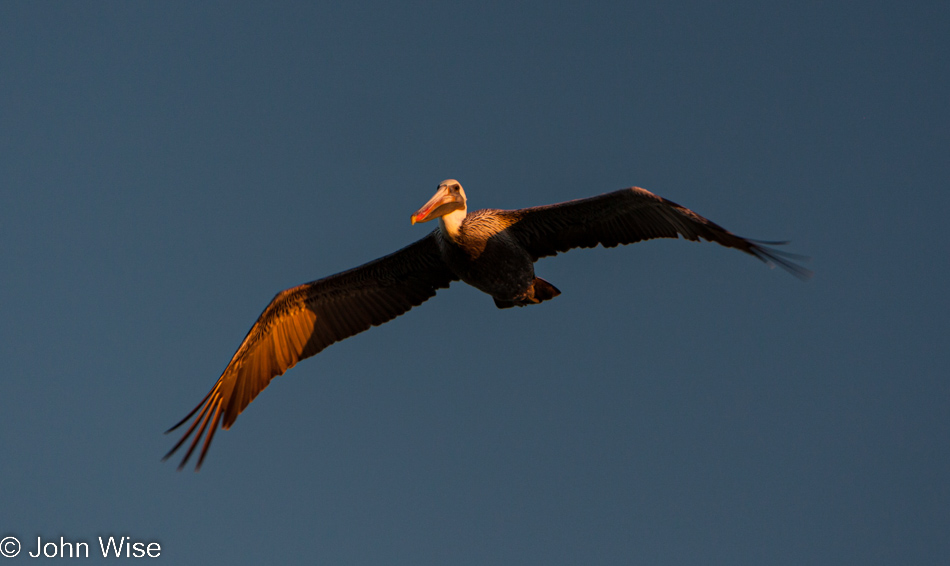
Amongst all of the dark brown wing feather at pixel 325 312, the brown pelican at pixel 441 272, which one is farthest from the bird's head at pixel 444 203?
the dark brown wing feather at pixel 325 312

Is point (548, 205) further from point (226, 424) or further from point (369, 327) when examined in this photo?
point (226, 424)

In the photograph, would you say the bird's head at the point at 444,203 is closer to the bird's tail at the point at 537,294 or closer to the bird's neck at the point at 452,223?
the bird's neck at the point at 452,223

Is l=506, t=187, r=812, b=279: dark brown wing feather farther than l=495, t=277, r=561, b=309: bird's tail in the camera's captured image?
No

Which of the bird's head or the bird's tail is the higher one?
the bird's head

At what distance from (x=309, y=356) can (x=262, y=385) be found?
2.50 ft

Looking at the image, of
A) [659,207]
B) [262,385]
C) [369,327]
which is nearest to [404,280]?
[369,327]

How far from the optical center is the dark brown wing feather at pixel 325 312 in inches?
391

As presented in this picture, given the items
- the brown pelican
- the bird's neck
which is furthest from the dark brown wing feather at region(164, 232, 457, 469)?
the bird's neck

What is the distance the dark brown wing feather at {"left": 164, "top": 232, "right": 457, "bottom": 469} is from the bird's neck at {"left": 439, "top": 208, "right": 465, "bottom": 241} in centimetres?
74

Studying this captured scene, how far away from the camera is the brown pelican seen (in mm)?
8992

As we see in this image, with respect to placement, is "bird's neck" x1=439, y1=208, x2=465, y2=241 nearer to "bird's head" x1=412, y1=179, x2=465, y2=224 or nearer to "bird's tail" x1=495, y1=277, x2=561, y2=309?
"bird's head" x1=412, y1=179, x2=465, y2=224

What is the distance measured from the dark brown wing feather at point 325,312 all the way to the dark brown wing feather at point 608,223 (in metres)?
1.32

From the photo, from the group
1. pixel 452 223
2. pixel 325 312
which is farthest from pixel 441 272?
pixel 325 312

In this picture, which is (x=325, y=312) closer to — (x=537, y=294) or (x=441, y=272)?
(x=441, y=272)
